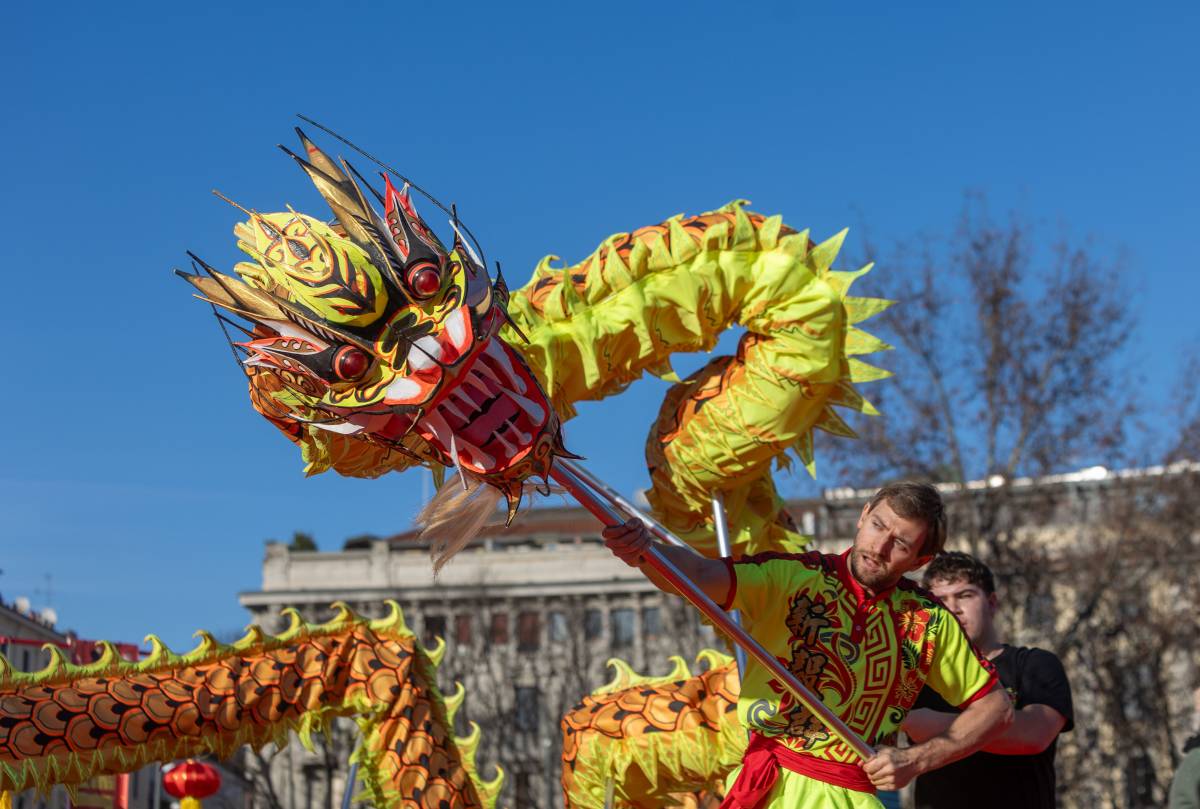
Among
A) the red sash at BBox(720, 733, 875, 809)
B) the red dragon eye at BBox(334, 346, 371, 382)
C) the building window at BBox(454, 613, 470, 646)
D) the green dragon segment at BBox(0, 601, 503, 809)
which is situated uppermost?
the building window at BBox(454, 613, 470, 646)

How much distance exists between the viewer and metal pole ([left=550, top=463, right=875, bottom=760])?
12.1 feet

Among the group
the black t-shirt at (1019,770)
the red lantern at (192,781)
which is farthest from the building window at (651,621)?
the black t-shirt at (1019,770)

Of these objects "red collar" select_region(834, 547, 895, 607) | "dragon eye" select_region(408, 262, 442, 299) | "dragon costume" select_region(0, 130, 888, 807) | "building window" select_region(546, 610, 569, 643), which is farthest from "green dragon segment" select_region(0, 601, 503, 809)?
"building window" select_region(546, 610, 569, 643)

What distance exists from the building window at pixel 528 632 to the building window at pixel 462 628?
53.4 inches

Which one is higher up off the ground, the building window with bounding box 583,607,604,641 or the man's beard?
the building window with bounding box 583,607,604,641

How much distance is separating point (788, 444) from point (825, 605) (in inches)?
79.8

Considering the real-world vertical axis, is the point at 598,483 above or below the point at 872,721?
above

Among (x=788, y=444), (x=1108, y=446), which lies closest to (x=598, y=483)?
(x=788, y=444)

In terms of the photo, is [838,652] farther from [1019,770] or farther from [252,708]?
[252,708]

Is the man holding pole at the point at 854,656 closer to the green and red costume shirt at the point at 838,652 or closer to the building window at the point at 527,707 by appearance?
the green and red costume shirt at the point at 838,652

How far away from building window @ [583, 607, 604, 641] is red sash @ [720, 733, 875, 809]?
100ft

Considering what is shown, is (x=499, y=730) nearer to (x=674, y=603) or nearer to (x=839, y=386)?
(x=674, y=603)

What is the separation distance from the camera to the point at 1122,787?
29.1m

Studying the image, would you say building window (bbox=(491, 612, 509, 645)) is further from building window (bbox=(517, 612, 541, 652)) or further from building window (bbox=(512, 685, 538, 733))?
building window (bbox=(512, 685, 538, 733))
